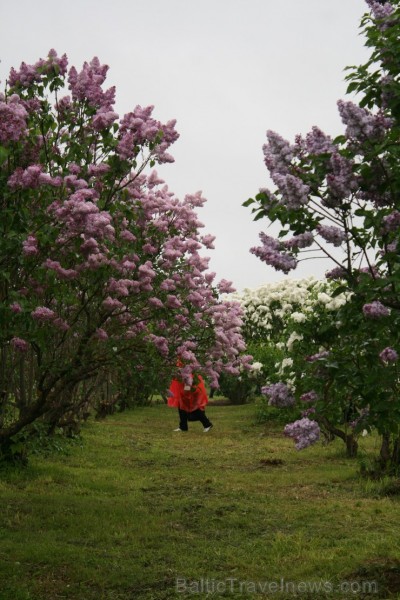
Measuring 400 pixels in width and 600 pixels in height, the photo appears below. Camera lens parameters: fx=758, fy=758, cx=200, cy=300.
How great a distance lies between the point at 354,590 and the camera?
17.0 ft

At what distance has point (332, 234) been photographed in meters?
4.41

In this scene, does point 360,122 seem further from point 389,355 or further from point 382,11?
point 389,355

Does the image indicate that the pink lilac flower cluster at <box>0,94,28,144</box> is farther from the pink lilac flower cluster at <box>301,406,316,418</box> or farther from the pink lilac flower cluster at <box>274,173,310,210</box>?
the pink lilac flower cluster at <box>301,406,316,418</box>

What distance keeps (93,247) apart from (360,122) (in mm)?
2340

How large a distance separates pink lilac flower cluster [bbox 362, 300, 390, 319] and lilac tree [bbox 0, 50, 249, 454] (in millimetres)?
2004

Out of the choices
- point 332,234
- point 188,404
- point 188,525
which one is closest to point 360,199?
point 332,234

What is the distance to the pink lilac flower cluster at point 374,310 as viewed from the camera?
13.6 ft

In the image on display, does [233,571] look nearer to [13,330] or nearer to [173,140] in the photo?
[13,330]

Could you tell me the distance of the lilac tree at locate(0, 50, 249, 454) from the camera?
5273mm

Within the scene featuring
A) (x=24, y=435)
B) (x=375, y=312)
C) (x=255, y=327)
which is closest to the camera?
(x=375, y=312)

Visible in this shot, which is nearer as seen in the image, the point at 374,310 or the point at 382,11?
the point at 374,310

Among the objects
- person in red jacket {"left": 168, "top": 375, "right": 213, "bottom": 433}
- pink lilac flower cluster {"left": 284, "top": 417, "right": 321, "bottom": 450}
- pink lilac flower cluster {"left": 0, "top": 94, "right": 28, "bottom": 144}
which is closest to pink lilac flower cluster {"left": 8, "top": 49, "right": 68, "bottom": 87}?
pink lilac flower cluster {"left": 0, "top": 94, "right": 28, "bottom": 144}

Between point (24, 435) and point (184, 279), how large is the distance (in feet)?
10.0

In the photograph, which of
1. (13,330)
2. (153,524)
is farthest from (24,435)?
(13,330)
